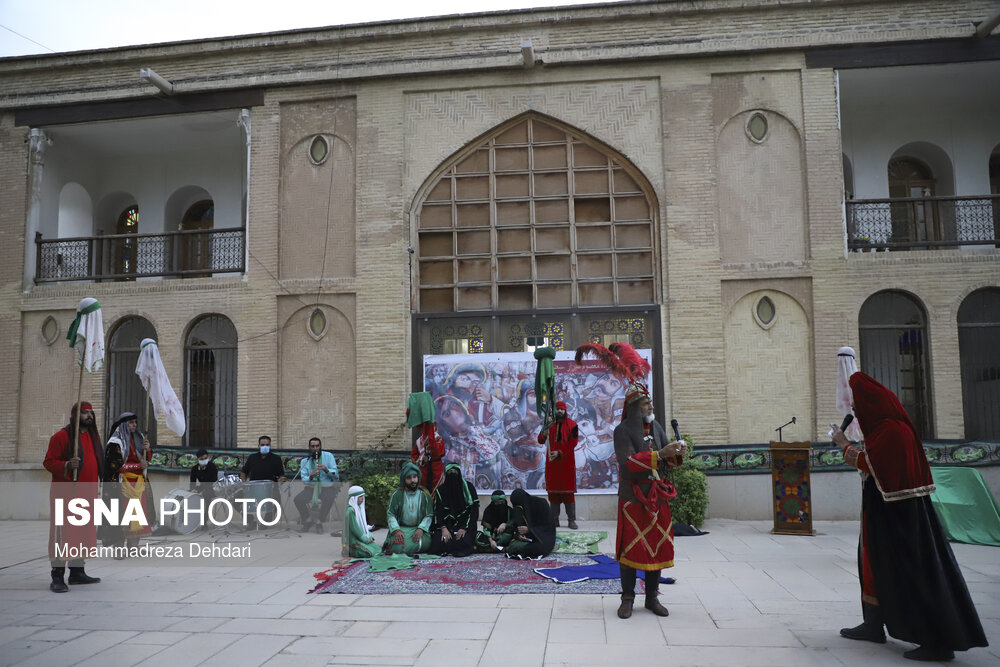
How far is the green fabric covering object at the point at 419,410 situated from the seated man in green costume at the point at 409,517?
6.10 feet

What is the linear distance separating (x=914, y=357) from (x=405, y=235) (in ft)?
27.9

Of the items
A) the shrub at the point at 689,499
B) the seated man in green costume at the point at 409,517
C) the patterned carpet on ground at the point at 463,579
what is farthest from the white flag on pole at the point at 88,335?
the shrub at the point at 689,499

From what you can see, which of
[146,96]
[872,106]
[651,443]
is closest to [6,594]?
[651,443]

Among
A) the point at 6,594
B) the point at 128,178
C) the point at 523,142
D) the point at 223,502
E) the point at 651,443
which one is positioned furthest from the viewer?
the point at 128,178

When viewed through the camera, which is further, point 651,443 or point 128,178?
point 128,178

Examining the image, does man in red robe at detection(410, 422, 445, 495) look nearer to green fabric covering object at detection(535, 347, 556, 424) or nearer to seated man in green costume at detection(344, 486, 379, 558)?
seated man in green costume at detection(344, 486, 379, 558)

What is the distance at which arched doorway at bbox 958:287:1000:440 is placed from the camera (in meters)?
12.4

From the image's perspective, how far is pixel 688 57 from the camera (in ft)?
41.6

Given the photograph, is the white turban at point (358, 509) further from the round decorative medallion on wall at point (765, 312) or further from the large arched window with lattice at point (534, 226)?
the round decorative medallion on wall at point (765, 312)

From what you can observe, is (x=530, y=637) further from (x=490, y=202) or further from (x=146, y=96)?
(x=146, y=96)

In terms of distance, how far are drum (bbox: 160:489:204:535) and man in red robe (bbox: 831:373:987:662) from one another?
9.13 metres

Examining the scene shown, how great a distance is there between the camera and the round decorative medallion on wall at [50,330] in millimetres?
14117

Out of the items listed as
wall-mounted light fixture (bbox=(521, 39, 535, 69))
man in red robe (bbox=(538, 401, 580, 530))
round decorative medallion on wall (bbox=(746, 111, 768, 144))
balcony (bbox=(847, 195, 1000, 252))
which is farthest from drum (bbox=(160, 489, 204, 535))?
Result: balcony (bbox=(847, 195, 1000, 252))

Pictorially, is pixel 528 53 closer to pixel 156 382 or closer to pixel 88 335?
pixel 156 382
